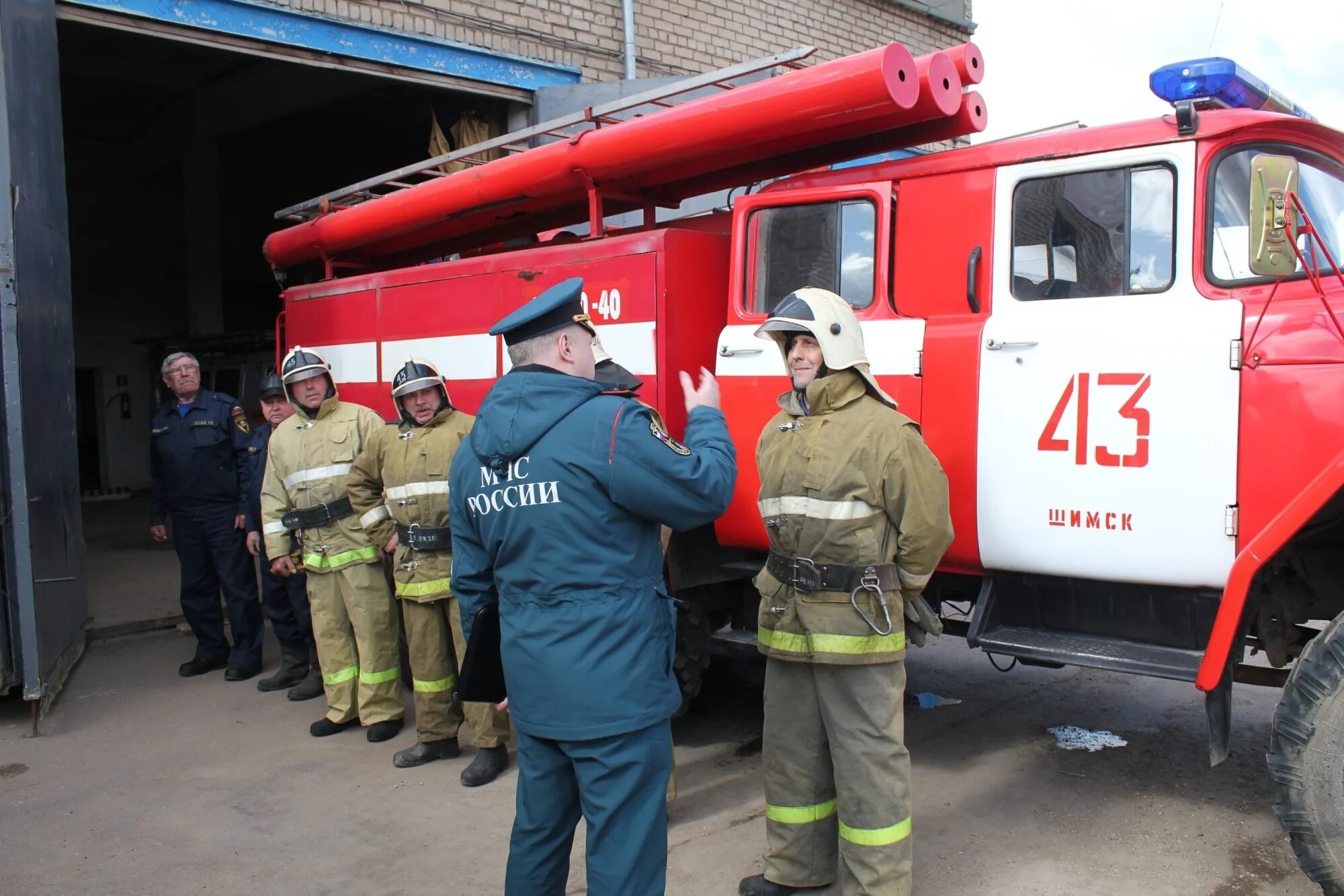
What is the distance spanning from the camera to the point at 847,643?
316 cm

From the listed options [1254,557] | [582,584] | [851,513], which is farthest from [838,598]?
[1254,557]

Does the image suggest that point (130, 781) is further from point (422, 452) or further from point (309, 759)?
point (422, 452)

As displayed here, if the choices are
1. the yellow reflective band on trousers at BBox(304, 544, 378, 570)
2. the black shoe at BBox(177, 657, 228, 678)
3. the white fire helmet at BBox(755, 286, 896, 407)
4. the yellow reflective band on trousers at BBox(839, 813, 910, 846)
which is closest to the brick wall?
the yellow reflective band on trousers at BBox(304, 544, 378, 570)

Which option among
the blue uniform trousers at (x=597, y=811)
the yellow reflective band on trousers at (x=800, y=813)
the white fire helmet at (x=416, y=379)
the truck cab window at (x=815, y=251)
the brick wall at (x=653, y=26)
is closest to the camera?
the blue uniform trousers at (x=597, y=811)

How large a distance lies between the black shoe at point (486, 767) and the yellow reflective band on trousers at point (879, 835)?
1.96 metres

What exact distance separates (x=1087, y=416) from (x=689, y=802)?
2.18 m

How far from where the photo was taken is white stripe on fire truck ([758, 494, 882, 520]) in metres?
3.20

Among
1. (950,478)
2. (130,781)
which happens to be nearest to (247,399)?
(130,781)

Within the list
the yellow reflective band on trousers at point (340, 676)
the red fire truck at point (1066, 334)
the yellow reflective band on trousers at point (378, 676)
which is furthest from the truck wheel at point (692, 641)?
the yellow reflective band on trousers at point (340, 676)

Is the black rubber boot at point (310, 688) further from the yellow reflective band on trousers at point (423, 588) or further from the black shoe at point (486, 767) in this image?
the black shoe at point (486, 767)

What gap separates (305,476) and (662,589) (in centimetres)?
315

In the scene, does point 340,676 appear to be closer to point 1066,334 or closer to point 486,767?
point 486,767

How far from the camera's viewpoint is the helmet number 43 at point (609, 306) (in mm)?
4445

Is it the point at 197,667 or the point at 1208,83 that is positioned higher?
the point at 1208,83
